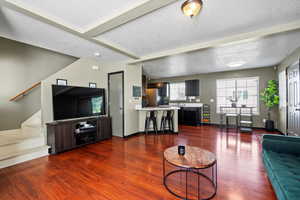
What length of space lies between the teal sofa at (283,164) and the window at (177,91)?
5211 millimetres

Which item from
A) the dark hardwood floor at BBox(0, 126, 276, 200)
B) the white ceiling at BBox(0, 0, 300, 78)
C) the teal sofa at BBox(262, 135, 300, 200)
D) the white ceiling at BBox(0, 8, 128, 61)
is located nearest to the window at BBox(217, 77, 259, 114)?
the white ceiling at BBox(0, 0, 300, 78)

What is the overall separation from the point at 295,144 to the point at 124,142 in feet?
11.9

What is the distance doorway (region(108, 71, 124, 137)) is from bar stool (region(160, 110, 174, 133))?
1.53 meters

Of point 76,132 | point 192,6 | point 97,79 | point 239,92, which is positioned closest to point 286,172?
point 192,6

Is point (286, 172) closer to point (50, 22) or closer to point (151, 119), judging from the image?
point (151, 119)

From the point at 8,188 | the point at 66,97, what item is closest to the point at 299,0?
the point at 66,97

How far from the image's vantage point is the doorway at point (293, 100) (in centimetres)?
321

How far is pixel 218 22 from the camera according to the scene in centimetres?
222

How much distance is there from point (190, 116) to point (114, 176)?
504 centimetres

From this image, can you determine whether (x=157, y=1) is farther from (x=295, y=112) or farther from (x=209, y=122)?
(x=209, y=122)

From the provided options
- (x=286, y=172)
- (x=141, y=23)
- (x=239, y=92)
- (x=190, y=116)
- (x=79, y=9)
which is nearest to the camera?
(x=286, y=172)

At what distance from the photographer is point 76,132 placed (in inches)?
133

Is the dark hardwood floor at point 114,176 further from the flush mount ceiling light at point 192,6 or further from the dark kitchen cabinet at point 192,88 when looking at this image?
the dark kitchen cabinet at point 192,88

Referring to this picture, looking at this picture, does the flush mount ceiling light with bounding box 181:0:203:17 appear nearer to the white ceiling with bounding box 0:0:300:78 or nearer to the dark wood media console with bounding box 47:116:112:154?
the white ceiling with bounding box 0:0:300:78
